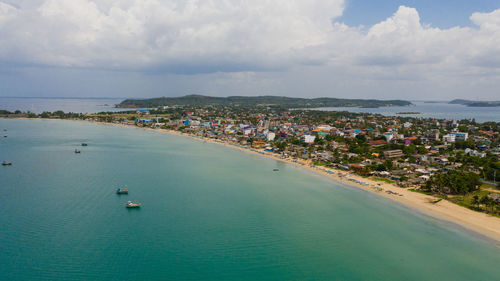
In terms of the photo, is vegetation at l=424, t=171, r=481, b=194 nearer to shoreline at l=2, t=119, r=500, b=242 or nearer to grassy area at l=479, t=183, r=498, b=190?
grassy area at l=479, t=183, r=498, b=190

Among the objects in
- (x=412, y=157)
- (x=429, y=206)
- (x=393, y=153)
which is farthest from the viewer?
(x=393, y=153)

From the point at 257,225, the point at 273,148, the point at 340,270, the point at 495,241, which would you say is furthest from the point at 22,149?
the point at 495,241

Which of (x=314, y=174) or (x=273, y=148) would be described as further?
(x=273, y=148)

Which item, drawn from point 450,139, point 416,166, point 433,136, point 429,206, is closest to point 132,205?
point 429,206

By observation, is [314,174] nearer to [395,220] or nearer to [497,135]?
[395,220]

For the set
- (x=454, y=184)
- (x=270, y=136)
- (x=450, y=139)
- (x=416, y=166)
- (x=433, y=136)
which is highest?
(x=433, y=136)

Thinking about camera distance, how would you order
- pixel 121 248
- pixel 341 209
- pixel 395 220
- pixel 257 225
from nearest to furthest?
pixel 121 248 → pixel 257 225 → pixel 395 220 → pixel 341 209

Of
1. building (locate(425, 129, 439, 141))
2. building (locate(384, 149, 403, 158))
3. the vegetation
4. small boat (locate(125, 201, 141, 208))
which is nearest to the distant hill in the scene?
building (locate(425, 129, 439, 141))

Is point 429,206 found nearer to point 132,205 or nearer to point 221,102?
point 132,205

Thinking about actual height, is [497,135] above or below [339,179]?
above
